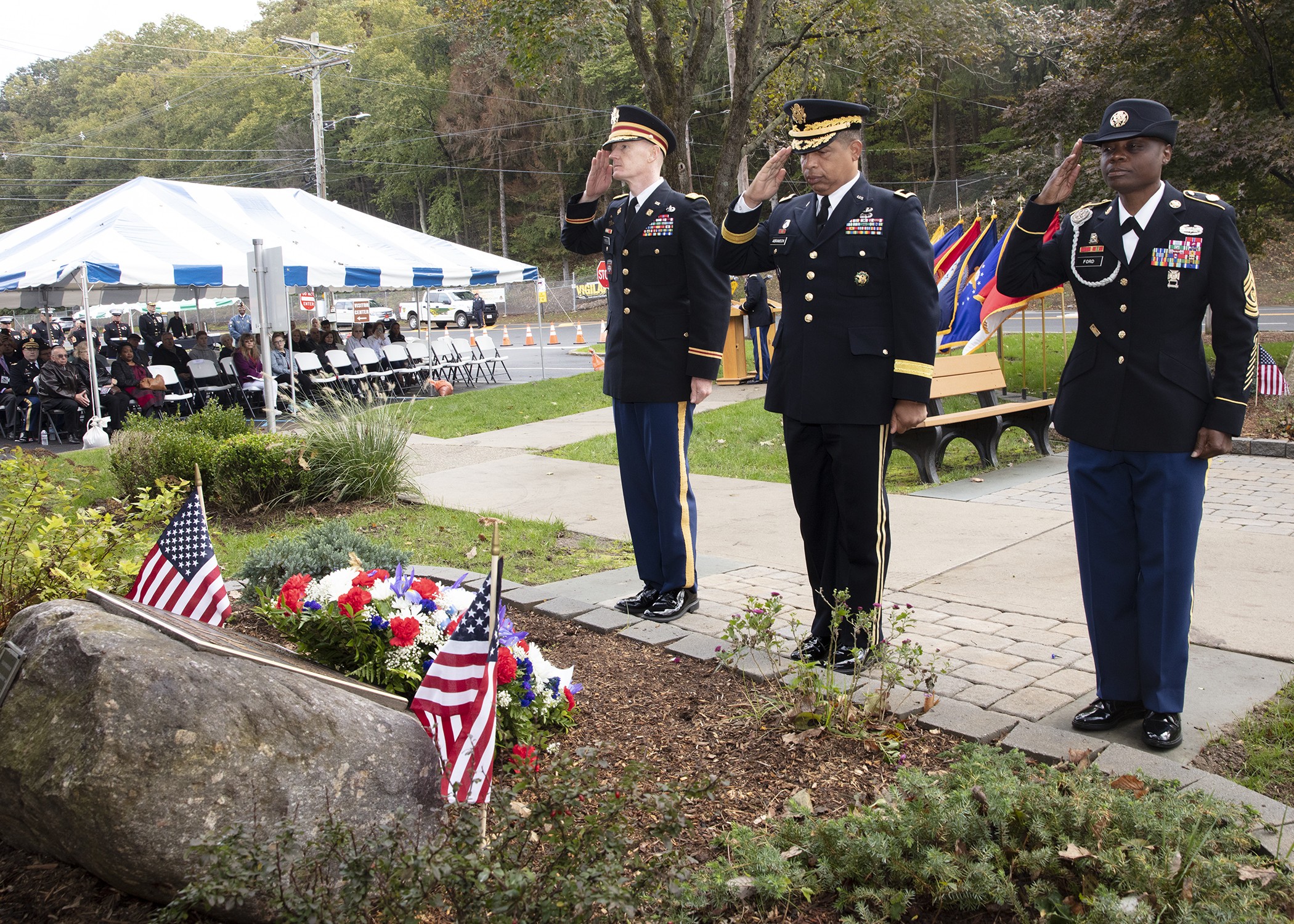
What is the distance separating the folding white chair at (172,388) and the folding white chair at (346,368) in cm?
243

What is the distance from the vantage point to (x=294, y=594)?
12.3 feet

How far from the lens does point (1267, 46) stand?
13398mm

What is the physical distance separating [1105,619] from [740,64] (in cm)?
1460

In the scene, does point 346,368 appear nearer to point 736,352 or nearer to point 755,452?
point 736,352

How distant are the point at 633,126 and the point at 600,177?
1.04 feet

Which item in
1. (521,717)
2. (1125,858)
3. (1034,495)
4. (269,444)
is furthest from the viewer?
(269,444)

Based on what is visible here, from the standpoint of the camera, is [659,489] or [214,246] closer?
[659,489]

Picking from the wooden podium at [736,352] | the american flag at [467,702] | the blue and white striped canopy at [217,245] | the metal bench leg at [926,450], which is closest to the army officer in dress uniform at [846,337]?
the american flag at [467,702]

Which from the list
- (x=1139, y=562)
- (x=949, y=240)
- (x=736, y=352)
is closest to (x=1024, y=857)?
(x=1139, y=562)

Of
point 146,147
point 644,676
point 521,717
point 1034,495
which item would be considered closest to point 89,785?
point 521,717

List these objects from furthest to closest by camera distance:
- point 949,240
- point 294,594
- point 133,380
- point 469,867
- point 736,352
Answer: point 736,352, point 133,380, point 949,240, point 294,594, point 469,867

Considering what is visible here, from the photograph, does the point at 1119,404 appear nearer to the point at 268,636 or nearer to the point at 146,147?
the point at 268,636

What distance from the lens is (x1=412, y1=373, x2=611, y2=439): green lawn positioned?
43.9 ft

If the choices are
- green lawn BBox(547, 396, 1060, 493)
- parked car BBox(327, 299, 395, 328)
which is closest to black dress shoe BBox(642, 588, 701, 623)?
green lawn BBox(547, 396, 1060, 493)
